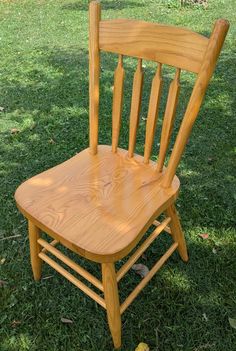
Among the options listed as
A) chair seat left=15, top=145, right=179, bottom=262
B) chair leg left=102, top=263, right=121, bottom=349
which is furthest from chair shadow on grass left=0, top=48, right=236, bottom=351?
chair seat left=15, top=145, right=179, bottom=262

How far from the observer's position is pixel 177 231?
2.03 metres

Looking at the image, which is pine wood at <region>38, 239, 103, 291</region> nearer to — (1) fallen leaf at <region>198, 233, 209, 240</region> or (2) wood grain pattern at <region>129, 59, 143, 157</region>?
(2) wood grain pattern at <region>129, 59, 143, 157</region>

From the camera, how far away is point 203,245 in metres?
2.34

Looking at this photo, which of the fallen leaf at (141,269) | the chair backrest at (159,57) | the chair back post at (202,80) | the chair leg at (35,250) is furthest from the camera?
the fallen leaf at (141,269)

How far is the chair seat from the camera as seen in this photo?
1447 millimetres

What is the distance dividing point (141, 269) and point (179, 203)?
69 cm

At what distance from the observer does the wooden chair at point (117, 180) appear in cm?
143

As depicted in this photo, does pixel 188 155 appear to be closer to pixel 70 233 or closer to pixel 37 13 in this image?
pixel 70 233

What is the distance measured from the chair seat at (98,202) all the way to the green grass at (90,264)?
696 mm

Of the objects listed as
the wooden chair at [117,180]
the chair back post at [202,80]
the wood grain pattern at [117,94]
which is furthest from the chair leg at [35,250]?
the chair back post at [202,80]

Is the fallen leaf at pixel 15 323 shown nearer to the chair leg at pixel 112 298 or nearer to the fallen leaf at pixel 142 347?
the chair leg at pixel 112 298

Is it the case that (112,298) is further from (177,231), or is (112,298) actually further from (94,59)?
(94,59)

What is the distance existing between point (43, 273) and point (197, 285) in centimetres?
95

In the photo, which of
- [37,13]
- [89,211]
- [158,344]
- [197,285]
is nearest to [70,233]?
[89,211]
